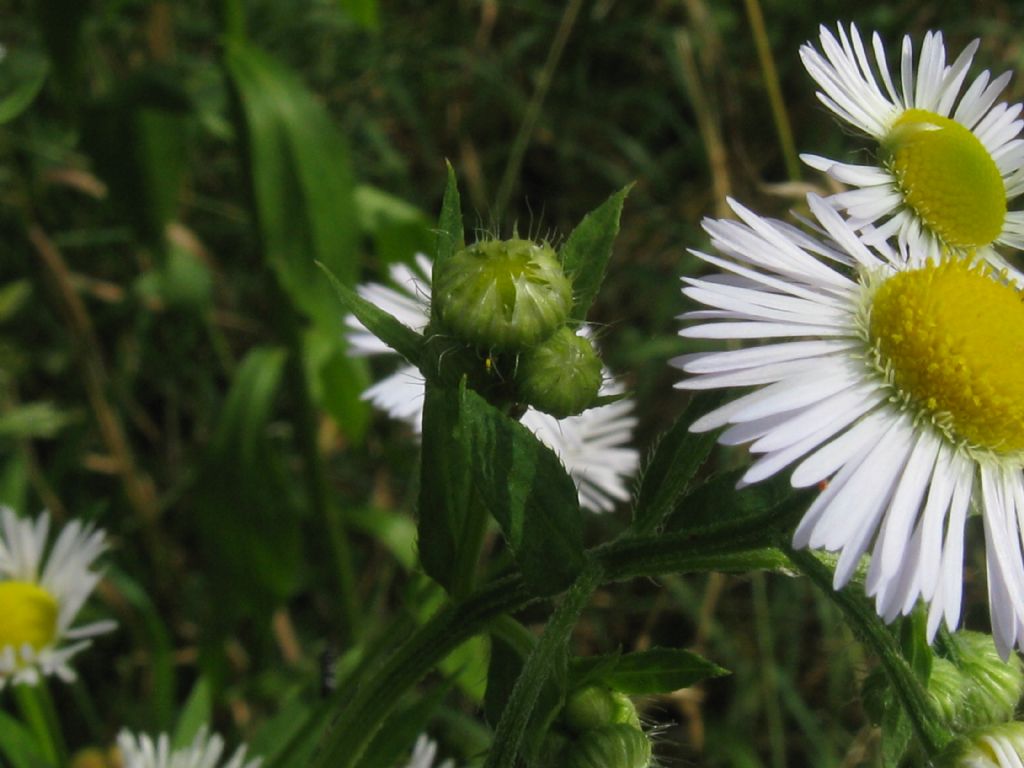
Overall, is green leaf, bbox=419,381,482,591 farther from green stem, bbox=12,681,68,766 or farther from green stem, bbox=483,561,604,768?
green stem, bbox=12,681,68,766

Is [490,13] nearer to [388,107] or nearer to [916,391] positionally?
[388,107]

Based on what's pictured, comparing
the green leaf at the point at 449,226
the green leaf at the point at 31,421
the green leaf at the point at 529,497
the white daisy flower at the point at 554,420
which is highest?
the green leaf at the point at 31,421

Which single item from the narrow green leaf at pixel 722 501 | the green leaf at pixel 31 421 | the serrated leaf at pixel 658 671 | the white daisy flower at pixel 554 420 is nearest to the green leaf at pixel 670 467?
the narrow green leaf at pixel 722 501

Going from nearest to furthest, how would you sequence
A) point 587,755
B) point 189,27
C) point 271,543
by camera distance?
1. point 587,755
2. point 271,543
3. point 189,27

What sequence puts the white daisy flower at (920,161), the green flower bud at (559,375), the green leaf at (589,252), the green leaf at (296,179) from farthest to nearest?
the green leaf at (296,179) → the white daisy flower at (920,161) → the green leaf at (589,252) → the green flower bud at (559,375)

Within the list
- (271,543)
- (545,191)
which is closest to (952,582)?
(271,543)

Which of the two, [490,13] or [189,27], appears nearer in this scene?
[189,27]

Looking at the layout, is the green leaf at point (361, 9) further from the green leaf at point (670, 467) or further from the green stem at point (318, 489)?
the green leaf at point (670, 467)
